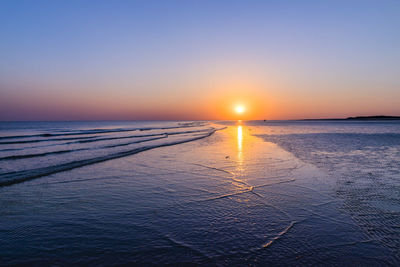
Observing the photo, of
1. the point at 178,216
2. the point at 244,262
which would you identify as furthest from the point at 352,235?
the point at 178,216

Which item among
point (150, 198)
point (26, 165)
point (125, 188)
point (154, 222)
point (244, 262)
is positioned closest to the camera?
point (244, 262)

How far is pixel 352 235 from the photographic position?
3.52m

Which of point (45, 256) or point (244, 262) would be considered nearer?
point (244, 262)

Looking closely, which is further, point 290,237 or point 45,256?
point 290,237

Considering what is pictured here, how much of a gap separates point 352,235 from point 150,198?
14.2ft

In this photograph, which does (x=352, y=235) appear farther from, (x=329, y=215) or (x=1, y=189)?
(x=1, y=189)

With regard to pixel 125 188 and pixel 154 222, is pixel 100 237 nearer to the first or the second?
pixel 154 222

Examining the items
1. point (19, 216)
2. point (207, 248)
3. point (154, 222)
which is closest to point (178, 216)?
point (154, 222)

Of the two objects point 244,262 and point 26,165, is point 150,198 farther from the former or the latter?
point 26,165

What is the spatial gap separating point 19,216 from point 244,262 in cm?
474

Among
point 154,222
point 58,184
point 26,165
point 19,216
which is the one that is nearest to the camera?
point 154,222

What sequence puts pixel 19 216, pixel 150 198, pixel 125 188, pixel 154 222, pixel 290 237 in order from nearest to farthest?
1. pixel 290 237
2. pixel 154 222
3. pixel 19 216
4. pixel 150 198
5. pixel 125 188

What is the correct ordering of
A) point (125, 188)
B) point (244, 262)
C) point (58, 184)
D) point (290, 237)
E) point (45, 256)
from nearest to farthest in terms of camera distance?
point (244, 262), point (45, 256), point (290, 237), point (125, 188), point (58, 184)

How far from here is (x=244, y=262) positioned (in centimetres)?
287
